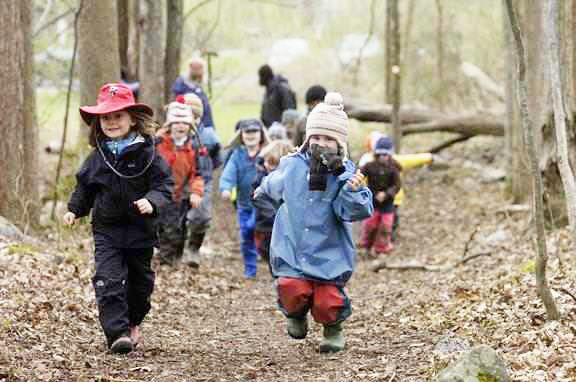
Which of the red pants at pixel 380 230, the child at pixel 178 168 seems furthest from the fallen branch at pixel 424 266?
the child at pixel 178 168

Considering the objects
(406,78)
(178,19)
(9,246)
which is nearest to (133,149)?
(9,246)

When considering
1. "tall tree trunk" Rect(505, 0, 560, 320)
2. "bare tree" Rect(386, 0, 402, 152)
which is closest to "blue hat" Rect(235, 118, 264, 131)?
"tall tree trunk" Rect(505, 0, 560, 320)

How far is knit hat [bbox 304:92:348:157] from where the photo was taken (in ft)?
22.7

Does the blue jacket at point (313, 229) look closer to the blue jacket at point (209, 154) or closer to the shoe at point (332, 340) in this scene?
the shoe at point (332, 340)

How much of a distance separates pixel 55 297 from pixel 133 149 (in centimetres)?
187

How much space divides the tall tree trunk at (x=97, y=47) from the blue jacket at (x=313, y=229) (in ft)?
21.1

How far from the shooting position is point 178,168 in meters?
10.8

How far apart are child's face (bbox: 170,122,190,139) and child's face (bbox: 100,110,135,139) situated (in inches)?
146

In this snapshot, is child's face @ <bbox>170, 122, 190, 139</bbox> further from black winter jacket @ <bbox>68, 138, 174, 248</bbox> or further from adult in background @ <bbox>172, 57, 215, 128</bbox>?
black winter jacket @ <bbox>68, 138, 174, 248</bbox>

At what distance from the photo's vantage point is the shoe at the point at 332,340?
6.97m

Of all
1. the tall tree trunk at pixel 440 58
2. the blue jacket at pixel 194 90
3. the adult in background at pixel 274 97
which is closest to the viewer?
the blue jacket at pixel 194 90

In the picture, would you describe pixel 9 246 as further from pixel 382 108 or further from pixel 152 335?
pixel 382 108

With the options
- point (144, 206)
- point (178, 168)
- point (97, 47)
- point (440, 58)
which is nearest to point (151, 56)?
point (97, 47)

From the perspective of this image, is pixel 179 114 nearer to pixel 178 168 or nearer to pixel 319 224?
pixel 178 168
